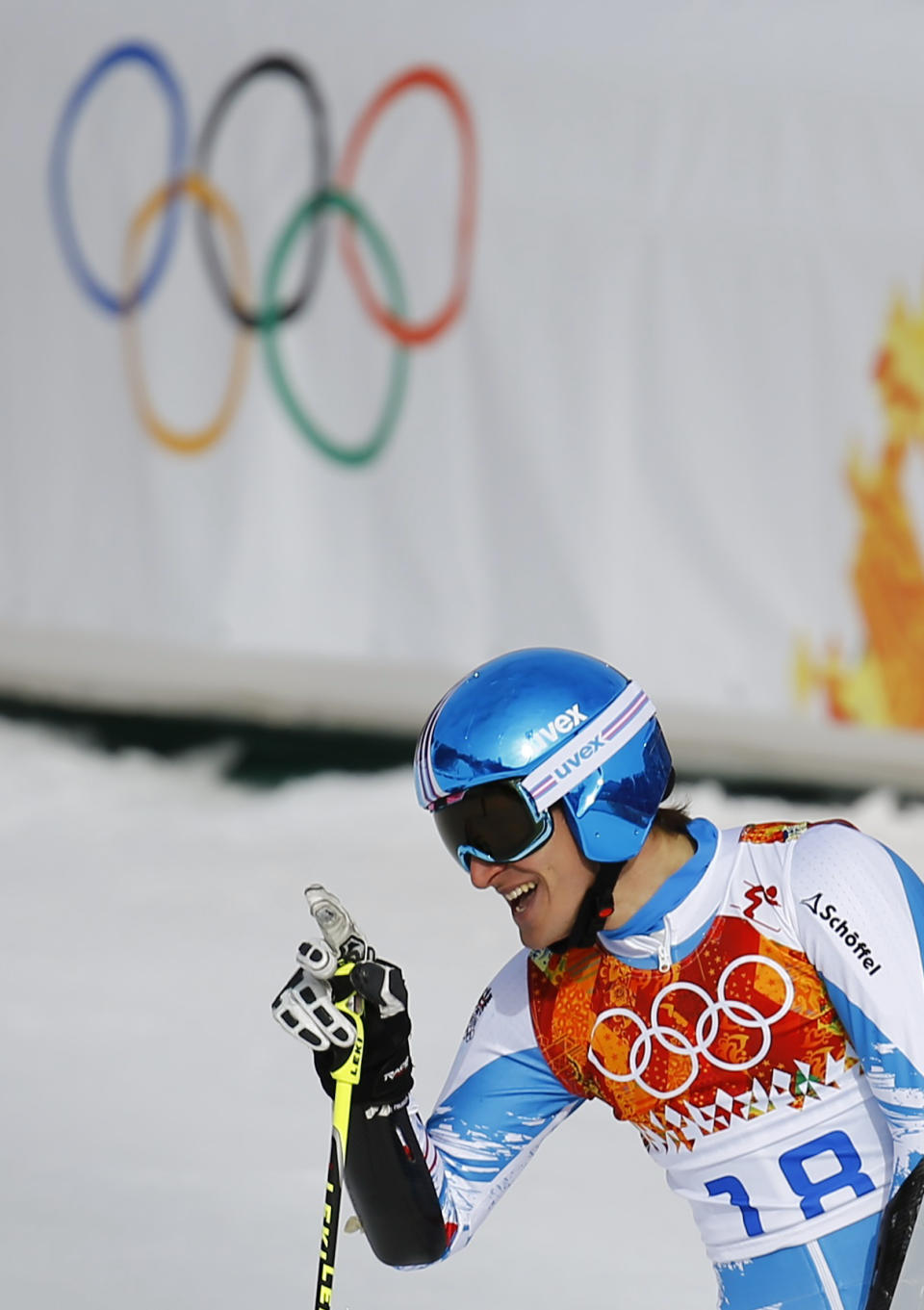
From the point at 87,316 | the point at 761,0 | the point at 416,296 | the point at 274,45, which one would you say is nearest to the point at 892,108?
the point at 761,0

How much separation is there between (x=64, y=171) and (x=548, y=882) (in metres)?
5.55

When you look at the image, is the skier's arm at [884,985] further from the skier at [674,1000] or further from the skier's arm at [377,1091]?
the skier's arm at [377,1091]

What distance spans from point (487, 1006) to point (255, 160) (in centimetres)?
505

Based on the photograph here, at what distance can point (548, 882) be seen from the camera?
1.89 m

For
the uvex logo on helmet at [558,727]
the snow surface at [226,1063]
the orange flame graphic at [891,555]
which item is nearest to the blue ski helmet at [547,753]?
the uvex logo on helmet at [558,727]

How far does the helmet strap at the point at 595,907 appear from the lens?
1.90 metres

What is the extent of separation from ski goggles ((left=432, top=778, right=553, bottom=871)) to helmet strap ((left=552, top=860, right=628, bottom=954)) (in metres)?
0.09

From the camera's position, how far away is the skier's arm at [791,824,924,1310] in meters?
1.79

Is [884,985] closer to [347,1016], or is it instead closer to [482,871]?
[482,871]

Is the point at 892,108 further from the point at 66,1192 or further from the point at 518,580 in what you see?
the point at 66,1192

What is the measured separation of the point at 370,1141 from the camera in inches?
73.9

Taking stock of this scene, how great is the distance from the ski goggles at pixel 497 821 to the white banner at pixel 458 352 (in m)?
4.13

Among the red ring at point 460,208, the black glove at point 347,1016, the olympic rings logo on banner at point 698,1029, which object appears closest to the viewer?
the black glove at point 347,1016

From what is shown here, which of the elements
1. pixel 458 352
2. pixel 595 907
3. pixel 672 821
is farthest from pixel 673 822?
pixel 458 352
